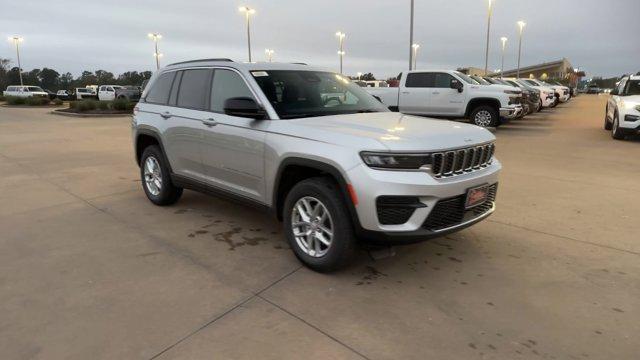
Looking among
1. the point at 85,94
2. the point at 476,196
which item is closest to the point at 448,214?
the point at 476,196

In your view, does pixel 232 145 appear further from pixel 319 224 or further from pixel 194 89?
pixel 319 224

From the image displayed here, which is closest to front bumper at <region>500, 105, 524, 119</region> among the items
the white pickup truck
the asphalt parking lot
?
the white pickup truck

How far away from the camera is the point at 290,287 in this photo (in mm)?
3738

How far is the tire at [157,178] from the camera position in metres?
5.80

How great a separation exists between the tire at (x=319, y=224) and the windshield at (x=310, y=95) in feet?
2.69

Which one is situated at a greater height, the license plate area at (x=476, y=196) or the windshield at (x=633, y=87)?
the windshield at (x=633, y=87)

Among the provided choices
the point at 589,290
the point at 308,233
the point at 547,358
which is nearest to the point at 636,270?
the point at 589,290

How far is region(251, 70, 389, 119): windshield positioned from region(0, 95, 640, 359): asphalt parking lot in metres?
1.35

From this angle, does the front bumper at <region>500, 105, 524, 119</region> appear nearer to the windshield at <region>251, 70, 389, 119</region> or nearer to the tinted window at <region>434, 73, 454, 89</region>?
the tinted window at <region>434, 73, 454, 89</region>

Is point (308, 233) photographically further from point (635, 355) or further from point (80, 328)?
point (635, 355)

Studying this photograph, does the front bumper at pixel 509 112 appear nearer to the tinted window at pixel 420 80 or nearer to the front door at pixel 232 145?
the tinted window at pixel 420 80

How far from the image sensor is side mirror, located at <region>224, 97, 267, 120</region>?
418 cm

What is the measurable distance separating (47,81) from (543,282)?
108 meters

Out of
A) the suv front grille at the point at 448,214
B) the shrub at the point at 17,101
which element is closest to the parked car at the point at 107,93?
the shrub at the point at 17,101
